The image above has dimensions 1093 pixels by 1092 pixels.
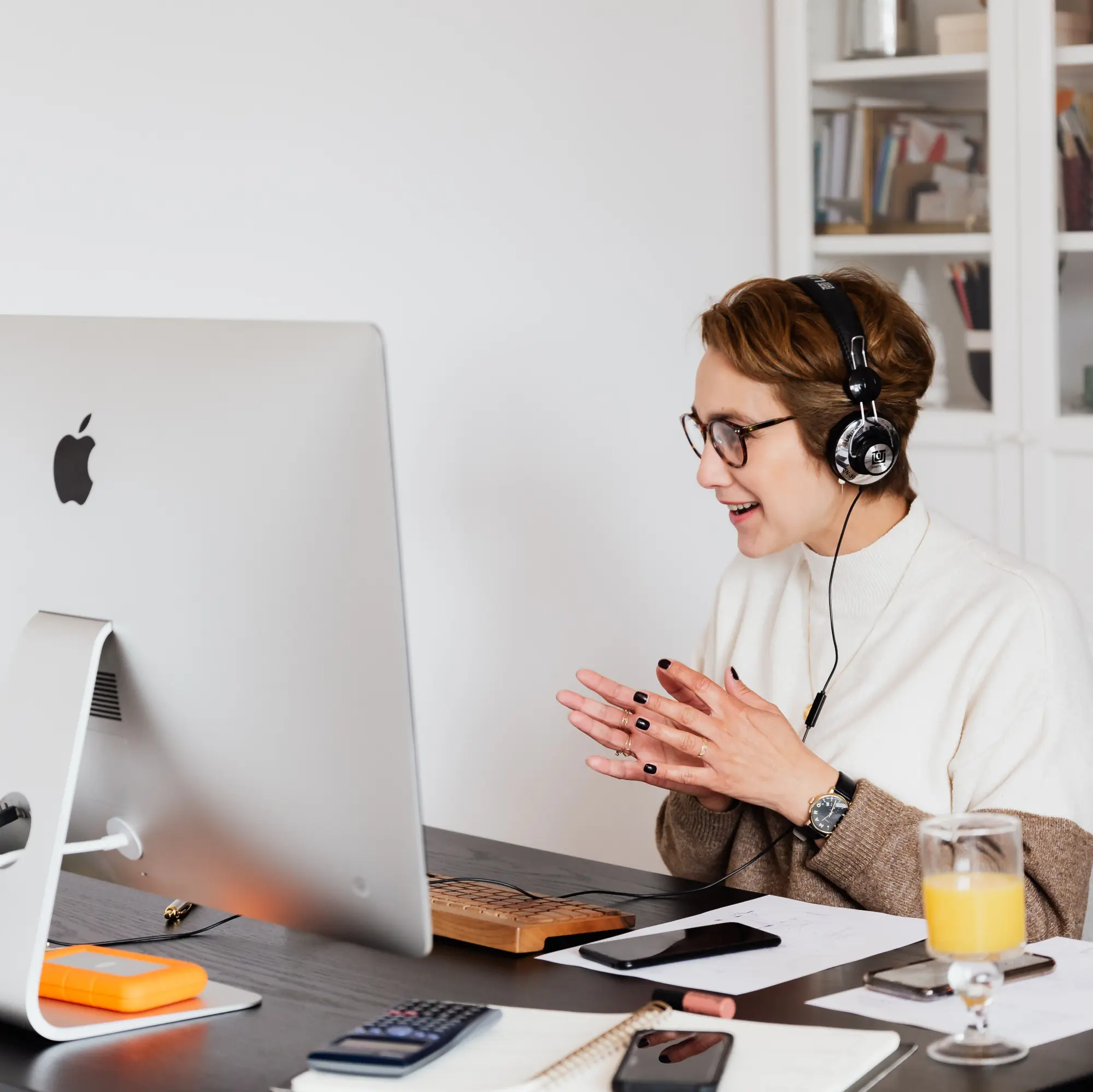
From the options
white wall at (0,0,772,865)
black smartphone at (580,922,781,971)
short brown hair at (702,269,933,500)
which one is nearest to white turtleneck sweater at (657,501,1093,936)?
short brown hair at (702,269,933,500)

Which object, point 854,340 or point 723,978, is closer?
point 723,978

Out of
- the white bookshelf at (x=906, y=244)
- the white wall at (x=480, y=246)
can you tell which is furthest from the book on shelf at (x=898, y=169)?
the white wall at (x=480, y=246)

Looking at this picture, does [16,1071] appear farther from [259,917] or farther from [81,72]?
[81,72]

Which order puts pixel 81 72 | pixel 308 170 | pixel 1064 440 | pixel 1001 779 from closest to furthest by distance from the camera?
1. pixel 1001 779
2. pixel 81 72
3. pixel 308 170
4. pixel 1064 440

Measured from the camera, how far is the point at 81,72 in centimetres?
221

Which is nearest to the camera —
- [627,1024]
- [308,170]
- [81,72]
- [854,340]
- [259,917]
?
[627,1024]

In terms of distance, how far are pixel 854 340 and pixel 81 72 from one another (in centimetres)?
119

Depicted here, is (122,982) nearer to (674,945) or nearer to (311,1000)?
(311,1000)

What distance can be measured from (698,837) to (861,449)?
0.48 m

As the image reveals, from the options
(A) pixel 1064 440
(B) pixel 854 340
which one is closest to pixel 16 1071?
(B) pixel 854 340

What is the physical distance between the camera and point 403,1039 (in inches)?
40.9

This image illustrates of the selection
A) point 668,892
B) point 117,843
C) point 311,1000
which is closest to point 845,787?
point 668,892

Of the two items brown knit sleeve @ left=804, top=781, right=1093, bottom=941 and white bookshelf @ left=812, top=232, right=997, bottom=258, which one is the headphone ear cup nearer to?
brown knit sleeve @ left=804, top=781, right=1093, bottom=941

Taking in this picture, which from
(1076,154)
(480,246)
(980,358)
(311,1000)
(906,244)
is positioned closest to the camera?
(311,1000)
